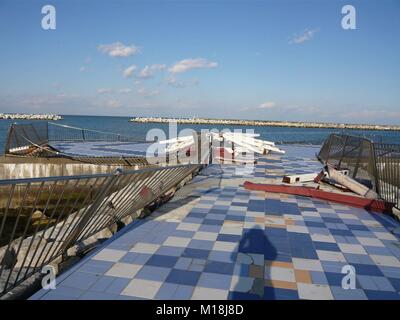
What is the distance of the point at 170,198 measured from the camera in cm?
731

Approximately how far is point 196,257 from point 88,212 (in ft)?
4.86

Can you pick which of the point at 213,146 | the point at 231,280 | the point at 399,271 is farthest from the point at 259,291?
the point at 213,146

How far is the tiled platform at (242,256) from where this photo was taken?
3.40 metres

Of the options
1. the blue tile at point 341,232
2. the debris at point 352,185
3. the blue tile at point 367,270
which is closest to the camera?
the blue tile at point 367,270

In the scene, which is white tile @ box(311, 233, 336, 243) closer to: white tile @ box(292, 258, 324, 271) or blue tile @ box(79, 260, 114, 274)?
white tile @ box(292, 258, 324, 271)

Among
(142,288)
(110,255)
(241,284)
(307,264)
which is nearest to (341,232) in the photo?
(307,264)

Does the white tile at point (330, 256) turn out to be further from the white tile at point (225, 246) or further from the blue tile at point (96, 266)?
the blue tile at point (96, 266)

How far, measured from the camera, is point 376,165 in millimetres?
7410

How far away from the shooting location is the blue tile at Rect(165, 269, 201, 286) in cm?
356

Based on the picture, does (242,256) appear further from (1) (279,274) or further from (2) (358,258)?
(2) (358,258)

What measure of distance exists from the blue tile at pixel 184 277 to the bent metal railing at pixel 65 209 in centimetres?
118

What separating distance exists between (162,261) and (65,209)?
1.37m

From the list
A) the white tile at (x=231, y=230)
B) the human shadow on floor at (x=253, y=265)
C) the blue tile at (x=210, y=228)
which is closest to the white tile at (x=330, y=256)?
the human shadow on floor at (x=253, y=265)
